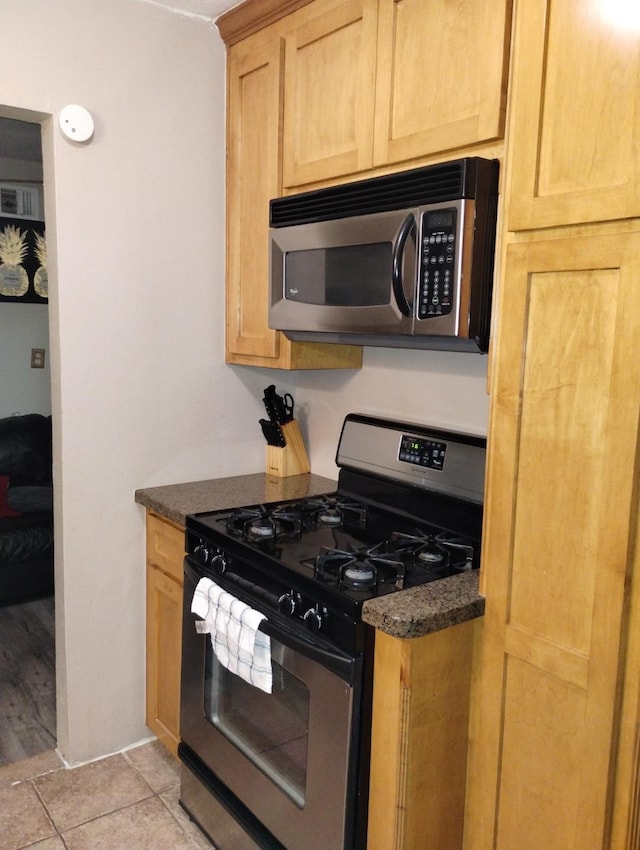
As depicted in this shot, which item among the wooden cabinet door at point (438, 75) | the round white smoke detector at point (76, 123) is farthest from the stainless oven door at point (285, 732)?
the round white smoke detector at point (76, 123)

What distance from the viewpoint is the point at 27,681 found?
9.78 ft

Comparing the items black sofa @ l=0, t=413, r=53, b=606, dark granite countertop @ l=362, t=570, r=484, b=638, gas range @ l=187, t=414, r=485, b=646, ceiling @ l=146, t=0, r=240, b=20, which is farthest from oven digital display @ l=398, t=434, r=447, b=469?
black sofa @ l=0, t=413, r=53, b=606

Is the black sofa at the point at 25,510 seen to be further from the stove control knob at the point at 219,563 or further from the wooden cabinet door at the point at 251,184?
the stove control knob at the point at 219,563

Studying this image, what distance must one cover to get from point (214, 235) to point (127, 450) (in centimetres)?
80

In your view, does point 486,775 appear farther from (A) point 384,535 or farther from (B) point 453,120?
(B) point 453,120

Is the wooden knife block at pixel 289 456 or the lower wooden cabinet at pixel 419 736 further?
the wooden knife block at pixel 289 456

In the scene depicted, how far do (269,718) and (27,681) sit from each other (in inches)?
61.8

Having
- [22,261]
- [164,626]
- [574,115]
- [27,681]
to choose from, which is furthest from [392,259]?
[22,261]

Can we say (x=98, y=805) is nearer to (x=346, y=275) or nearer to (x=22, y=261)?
(x=346, y=275)

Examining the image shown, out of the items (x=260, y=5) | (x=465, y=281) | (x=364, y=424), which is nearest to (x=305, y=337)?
(x=364, y=424)

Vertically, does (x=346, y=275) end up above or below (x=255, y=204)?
below

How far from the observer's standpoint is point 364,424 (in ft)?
7.85

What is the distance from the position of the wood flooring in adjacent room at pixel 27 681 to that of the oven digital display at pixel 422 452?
1.62 m

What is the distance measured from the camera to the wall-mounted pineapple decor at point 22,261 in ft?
14.6
